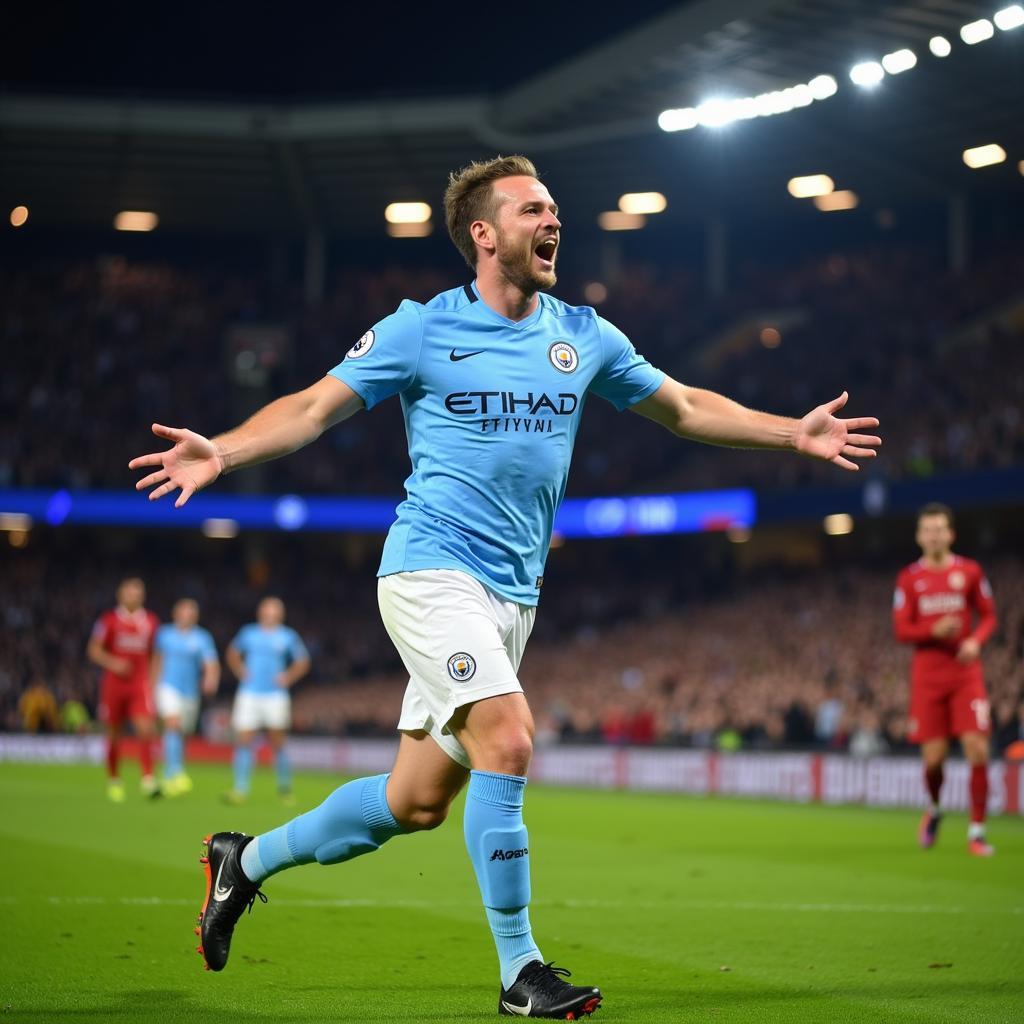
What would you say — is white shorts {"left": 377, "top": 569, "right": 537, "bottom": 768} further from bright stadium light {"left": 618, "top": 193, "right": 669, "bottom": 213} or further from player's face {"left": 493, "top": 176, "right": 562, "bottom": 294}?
bright stadium light {"left": 618, "top": 193, "right": 669, "bottom": 213}

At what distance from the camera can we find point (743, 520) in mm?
33031

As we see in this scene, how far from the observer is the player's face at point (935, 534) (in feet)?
38.3

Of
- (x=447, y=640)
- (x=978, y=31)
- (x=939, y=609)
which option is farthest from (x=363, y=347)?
(x=978, y=31)

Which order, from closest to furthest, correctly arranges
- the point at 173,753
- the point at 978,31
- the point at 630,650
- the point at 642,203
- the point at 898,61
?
the point at 173,753 < the point at 978,31 < the point at 898,61 < the point at 630,650 < the point at 642,203

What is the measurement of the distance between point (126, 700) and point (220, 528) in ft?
78.9

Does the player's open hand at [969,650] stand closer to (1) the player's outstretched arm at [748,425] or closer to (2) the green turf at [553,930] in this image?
(2) the green turf at [553,930]

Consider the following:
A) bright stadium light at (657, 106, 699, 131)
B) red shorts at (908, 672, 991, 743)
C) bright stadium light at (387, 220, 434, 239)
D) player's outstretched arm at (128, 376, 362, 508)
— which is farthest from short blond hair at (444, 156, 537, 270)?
bright stadium light at (387, 220, 434, 239)

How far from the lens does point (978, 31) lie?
2644 cm

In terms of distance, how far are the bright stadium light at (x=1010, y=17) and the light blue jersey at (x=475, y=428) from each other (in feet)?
72.5

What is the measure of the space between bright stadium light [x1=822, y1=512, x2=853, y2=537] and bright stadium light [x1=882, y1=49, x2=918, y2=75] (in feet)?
27.9

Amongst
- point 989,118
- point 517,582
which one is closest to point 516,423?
point 517,582

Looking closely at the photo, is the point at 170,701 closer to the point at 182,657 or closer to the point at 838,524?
the point at 182,657

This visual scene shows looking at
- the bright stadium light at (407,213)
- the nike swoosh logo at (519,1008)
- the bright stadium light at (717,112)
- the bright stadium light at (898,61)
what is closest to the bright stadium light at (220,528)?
the bright stadium light at (407,213)

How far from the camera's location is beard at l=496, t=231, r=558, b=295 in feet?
17.4
